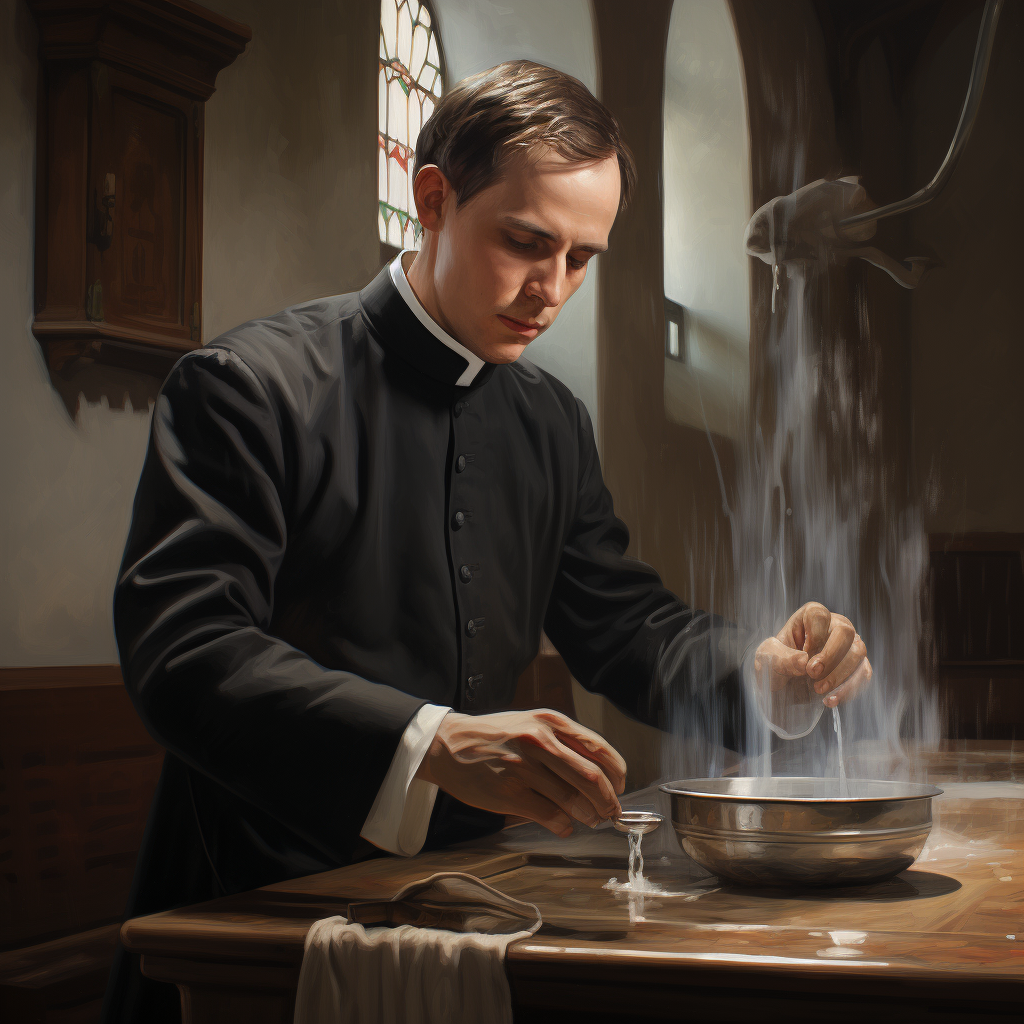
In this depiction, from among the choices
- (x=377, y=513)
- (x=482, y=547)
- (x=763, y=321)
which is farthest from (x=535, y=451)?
(x=763, y=321)

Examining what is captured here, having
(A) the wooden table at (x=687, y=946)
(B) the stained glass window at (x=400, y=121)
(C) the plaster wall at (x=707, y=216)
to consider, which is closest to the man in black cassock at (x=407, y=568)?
(A) the wooden table at (x=687, y=946)

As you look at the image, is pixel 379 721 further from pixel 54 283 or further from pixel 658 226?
pixel 658 226

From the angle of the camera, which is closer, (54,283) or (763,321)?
(54,283)

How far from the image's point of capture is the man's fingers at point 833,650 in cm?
153

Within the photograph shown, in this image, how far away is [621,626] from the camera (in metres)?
1.86

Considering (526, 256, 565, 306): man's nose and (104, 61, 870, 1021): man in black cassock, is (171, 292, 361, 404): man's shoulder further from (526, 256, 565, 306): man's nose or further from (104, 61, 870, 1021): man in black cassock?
(526, 256, 565, 306): man's nose

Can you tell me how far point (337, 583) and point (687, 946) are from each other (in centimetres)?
76

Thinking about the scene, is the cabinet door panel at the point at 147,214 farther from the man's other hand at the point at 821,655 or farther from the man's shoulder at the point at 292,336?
the man's other hand at the point at 821,655

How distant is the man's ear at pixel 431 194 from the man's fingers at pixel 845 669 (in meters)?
0.84

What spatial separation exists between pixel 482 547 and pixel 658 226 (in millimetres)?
1254

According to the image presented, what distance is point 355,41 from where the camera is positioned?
2.14 m

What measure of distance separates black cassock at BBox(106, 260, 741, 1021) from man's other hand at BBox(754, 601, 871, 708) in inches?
5.7

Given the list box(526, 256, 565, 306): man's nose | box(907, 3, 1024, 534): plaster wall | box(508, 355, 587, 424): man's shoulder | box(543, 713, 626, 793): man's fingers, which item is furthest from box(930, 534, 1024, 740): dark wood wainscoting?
box(543, 713, 626, 793): man's fingers

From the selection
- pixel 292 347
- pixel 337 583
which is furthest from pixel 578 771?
pixel 292 347
